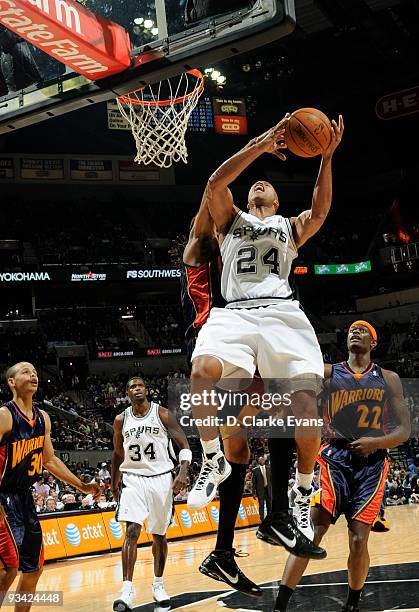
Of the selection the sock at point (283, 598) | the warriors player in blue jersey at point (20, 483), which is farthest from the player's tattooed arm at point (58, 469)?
the sock at point (283, 598)

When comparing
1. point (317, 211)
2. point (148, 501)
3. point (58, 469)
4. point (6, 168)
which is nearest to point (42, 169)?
point (6, 168)

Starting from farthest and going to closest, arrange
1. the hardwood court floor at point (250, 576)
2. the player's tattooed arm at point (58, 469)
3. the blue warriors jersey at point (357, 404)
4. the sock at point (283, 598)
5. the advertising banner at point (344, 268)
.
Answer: the advertising banner at point (344, 268), the hardwood court floor at point (250, 576), the player's tattooed arm at point (58, 469), the blue warriors jersey at point (357, 404), the sock at point (283, 598)

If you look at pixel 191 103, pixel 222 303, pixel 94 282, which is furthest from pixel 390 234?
pixel 222 303

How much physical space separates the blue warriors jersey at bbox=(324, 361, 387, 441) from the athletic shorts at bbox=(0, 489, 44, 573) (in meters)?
2.42

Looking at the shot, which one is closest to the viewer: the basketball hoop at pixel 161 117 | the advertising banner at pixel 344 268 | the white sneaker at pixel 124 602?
the white sneaker at pixel 124 602

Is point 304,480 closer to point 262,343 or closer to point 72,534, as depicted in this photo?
point 262,343

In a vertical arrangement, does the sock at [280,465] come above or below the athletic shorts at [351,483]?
above

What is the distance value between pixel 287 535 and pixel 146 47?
171 inches

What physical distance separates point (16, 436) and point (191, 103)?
613 centimetres

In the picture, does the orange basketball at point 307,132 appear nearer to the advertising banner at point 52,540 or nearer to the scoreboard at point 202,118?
the advertising banner at point 52,540

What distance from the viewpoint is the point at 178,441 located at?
7695 mm

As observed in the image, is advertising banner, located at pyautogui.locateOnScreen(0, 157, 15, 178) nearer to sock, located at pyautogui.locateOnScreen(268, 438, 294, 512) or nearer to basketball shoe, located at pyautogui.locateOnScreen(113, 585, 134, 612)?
basketball shoe, located at pyautogui.locateOnScreen(113, 585, 134, 612)

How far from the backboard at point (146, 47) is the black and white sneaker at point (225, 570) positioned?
12.4ft

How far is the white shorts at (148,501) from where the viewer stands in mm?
7637
